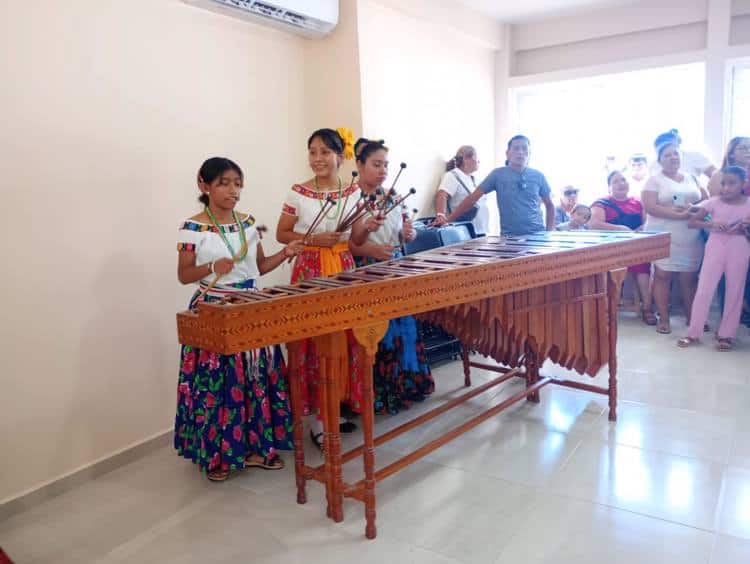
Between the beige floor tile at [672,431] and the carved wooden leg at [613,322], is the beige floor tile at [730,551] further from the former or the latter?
the carved wooden leg at [613,322]

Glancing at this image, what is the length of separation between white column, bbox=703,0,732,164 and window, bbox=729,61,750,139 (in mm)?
121

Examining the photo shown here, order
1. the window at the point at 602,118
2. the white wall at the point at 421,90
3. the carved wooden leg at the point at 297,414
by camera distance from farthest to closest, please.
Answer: the window at the point at 602,118 < the white wall at the point at 421,90 < the carved wooden leg at the point at 297,414

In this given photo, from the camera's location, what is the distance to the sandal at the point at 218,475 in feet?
8.16

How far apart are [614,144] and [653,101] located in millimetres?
479

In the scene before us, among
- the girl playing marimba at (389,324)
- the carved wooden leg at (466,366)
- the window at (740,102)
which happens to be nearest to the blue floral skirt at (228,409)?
the girl playing marimba at (389,324)

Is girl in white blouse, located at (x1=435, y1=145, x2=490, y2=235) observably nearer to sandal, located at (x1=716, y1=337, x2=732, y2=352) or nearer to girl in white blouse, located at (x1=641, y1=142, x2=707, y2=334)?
girl in white blouse, located at (x1=641, y1=142, x2=707, y2=334)

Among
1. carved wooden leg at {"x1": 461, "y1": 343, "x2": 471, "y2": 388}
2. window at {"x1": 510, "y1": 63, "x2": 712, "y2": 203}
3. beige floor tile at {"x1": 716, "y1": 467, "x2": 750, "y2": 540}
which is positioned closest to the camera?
beige floor tile at {"x1": 716, "y1": 467, "x2": 750, "y2": 540}

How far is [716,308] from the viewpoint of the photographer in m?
4.69

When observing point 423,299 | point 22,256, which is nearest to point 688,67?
point 423,299

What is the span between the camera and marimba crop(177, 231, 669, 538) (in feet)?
5.59

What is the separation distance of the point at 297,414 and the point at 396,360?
0.92 metres

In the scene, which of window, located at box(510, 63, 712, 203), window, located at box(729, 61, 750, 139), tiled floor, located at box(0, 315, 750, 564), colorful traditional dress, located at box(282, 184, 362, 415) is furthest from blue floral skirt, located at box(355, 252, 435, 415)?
window, located at box(729, 61, 750, 139)

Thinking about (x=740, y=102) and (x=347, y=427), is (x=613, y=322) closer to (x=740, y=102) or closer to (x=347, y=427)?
(x=347, y=427)

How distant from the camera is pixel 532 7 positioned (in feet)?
16.4
